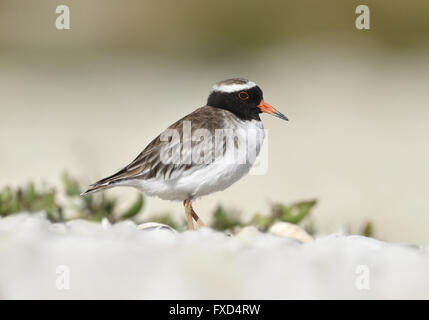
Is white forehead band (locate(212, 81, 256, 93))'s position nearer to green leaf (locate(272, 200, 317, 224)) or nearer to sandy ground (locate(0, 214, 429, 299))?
green leaf (locate(272, 200, 317, 224))

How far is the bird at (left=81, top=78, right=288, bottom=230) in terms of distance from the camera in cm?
322

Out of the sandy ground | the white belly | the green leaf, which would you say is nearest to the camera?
the sandy ground

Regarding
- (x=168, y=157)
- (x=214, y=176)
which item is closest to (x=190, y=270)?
(x=214, y=176)

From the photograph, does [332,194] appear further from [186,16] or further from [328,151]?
[186,16]

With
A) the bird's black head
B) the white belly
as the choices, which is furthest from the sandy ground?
the bird's black head

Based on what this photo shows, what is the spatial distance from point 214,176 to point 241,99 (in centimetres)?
56

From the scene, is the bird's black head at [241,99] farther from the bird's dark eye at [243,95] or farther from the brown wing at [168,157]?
the brown wing at [168,157]

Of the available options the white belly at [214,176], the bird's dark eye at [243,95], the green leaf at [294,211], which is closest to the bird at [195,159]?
the white belly at [214,176]

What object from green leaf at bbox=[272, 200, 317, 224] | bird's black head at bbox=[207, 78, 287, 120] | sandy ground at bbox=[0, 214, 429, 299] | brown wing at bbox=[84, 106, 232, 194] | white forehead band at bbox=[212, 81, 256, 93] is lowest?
green leaf at bbox=[272, 200, 317, 224]

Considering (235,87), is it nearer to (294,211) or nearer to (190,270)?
(294,211)

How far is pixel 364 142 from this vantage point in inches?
296

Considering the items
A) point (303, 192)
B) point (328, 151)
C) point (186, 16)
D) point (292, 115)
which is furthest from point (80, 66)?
point (303, 192)

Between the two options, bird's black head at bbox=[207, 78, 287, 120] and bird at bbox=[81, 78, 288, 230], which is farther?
bird's black head at bbox=[207, 78, 287, 120]

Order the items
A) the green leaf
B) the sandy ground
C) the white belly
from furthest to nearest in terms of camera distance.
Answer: the green leaf
the white belly
the sandy ground
